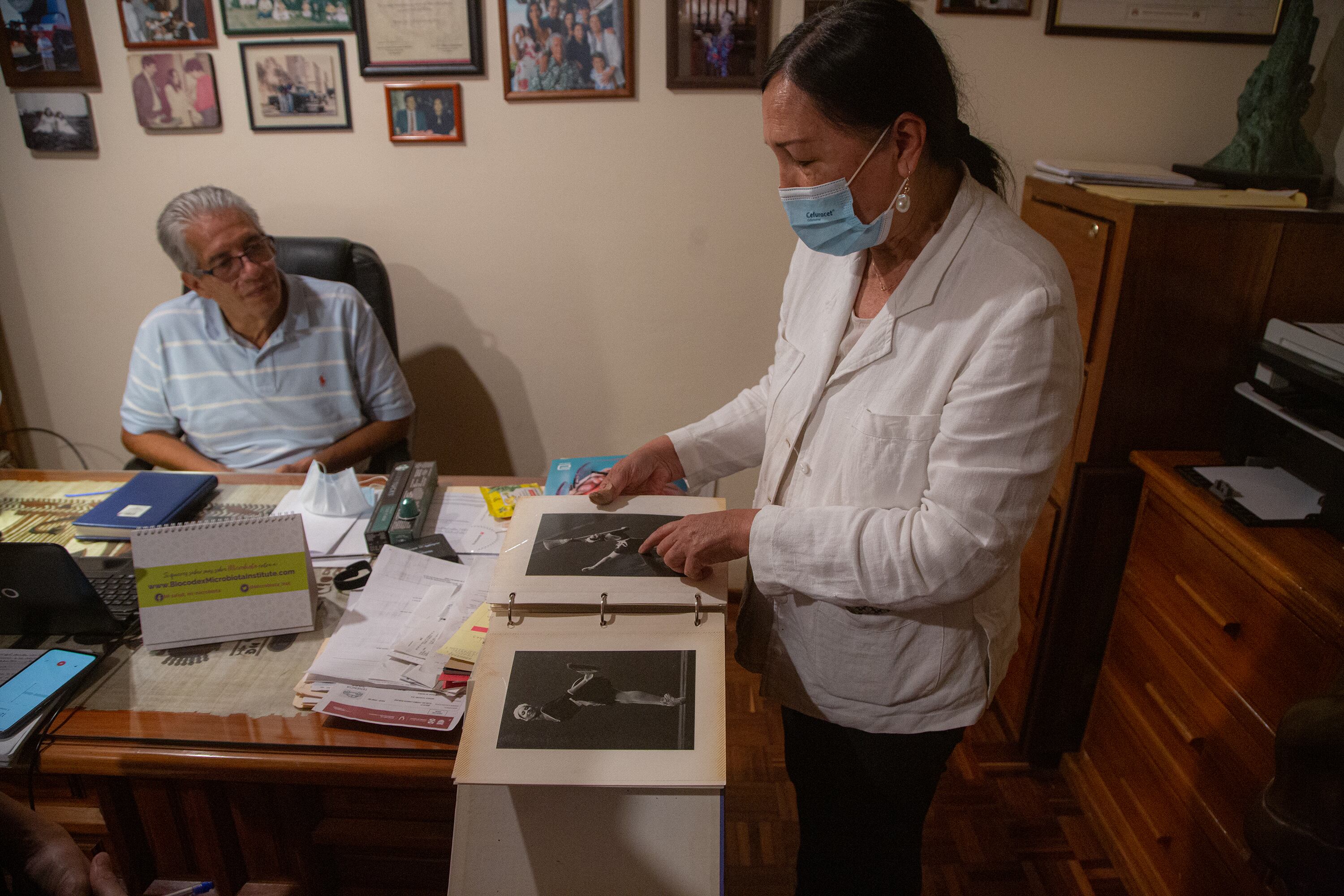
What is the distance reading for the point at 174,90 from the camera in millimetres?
2189

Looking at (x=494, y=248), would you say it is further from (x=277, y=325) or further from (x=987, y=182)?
(x=987, y=182)

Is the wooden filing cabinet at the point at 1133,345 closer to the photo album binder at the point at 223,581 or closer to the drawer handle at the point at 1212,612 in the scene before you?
the drawer handle at the point at 1212,612

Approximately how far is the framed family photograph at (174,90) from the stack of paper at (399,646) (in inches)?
61.2

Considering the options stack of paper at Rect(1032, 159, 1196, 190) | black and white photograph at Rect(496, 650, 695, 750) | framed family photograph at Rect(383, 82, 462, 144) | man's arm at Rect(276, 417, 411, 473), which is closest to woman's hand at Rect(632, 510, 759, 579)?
black and white photograph at Rect(496, 650, 695, 750)

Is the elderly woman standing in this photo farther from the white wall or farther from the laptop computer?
the white wall

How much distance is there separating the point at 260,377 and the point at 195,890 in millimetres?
1146

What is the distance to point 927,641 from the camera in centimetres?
103

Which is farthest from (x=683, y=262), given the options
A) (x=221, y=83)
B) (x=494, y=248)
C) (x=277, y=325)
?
(x=221, y=83)

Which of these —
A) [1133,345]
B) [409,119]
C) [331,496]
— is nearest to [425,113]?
[409,119]

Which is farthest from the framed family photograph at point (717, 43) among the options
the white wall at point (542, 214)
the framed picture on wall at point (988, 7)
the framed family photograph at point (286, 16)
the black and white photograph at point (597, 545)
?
the black and white photograph at point (597, 545)

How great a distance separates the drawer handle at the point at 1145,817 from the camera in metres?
1.59

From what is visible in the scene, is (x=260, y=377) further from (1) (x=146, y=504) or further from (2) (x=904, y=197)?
(2) (x=904, y=197)

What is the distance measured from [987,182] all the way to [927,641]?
569 mm

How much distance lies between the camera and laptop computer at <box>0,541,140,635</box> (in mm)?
1138
